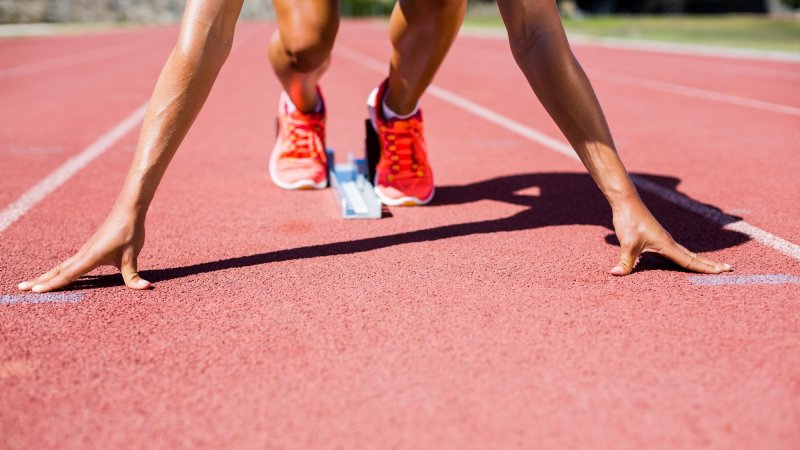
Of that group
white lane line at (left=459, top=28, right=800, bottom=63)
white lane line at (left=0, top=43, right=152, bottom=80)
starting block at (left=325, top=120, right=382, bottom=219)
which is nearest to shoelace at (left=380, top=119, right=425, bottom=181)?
starting block at (left=325, top=120, right=382, bottom=219)

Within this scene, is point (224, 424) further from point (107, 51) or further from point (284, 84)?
point (107, 51)

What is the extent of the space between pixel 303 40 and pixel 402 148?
0.71 meters

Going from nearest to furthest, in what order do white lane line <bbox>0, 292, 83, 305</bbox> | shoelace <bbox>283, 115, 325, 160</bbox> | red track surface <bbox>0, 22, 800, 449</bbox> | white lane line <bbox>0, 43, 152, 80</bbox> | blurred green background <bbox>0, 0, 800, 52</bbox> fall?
red track surface <bbox>0, 22, 800, 449</bbox>, white lane line <bbox>0, 292, 83, 305</bbox>, shoelace <bbox>283, 115, 325, 160</bbox>, white lane line <bbox>0, 43, 152, 80</bbox>, blurred green background <bbox>0, 0, 800, 52</bbox>

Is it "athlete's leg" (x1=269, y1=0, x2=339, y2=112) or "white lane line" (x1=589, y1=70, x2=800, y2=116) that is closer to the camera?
"athlete's leg" (x1=269, y1=0, x2=339, y2=112)

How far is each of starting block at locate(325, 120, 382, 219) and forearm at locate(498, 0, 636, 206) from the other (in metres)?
1.20

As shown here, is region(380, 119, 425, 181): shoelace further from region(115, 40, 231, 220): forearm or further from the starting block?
region(115, 40, 231, 220): forearm

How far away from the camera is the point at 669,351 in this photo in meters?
2.38

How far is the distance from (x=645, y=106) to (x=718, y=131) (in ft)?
6.66

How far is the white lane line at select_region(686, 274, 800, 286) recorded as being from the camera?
2.99m

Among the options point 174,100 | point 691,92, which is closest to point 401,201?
point 174,100

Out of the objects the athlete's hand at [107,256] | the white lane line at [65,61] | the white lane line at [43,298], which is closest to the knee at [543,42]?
the athlete's hand at [107,256]

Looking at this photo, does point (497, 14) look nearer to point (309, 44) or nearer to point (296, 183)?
point (296, 183)

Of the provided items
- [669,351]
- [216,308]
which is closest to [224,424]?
[216,308]

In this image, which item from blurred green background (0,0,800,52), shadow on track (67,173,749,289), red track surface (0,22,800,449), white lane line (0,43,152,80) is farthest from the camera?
blurred green background (0,0,800,52)
